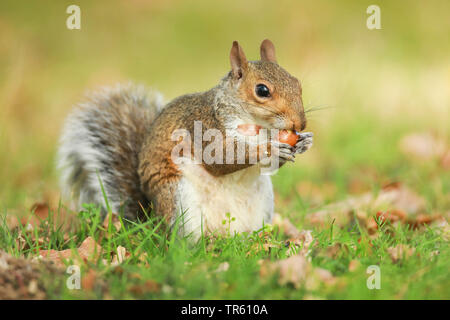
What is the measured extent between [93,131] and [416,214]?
141 centimetres

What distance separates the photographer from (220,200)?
78.4 inches

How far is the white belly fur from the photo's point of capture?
1959 millimetres

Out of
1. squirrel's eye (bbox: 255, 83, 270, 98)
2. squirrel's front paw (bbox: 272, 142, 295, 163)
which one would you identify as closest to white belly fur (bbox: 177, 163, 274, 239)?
squirrel's front paw (bbox: 272, 142, 295, 163)

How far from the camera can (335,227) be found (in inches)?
85.0

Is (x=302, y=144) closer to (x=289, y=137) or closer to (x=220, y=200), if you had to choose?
(x=289, y=137)

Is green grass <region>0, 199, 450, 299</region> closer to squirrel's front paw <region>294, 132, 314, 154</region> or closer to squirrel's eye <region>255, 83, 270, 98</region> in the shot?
squirrel's front paw <region>294, 132, 314, 154</region>

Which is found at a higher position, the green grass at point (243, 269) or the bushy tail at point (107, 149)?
the bushy tail at point (107, 149)

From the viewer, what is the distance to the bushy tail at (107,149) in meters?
2.21

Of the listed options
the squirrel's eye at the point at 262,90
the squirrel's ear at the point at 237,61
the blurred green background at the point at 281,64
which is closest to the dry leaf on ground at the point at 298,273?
the squirrel's eye at the point at 262,90

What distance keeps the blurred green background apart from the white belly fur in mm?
471

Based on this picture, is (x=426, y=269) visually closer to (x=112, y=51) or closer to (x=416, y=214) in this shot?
(x=416, y=214)

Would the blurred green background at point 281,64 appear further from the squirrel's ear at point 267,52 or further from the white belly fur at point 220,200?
the white belly fur at point 220,200
